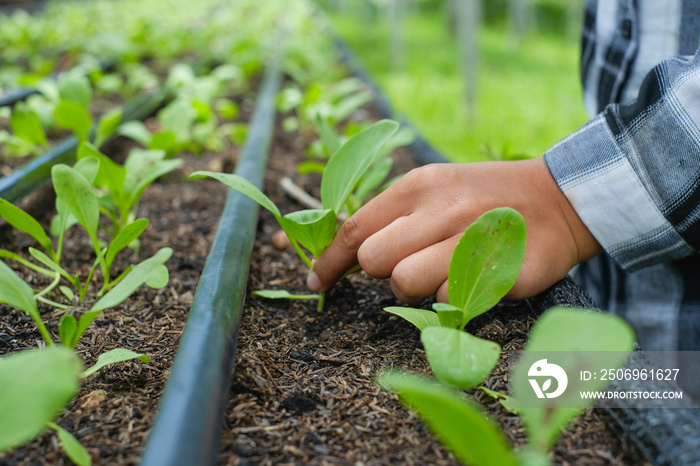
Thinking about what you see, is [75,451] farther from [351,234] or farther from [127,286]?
[351,234]

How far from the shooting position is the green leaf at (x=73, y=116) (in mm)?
1194

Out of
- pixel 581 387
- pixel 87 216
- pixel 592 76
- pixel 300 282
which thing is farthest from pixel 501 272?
pixel 592 76

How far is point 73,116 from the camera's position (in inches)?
47.4

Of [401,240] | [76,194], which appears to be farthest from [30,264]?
[401,240]

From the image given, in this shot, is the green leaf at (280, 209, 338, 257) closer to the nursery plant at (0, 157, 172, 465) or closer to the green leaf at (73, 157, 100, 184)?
the nursery plant at (0, 157, 172, 465)

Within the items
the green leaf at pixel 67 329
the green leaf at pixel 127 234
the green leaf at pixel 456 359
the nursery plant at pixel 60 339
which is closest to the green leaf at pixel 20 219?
the nursery plant at pixel 60 339

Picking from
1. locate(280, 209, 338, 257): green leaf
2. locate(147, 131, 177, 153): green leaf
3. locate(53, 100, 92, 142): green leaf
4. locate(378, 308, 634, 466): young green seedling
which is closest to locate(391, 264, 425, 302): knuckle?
locate(280, 209, 338, 257): green leaf

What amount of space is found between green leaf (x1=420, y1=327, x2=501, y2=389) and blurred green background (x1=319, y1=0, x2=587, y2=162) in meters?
0.56

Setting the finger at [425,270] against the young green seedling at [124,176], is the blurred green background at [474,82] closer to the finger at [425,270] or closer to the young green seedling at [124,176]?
the finger at [425,270]

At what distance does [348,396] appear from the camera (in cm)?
62

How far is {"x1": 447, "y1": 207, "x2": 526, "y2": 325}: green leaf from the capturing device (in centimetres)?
59

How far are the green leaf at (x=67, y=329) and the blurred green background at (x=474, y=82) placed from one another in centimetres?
75

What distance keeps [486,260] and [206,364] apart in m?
0.32

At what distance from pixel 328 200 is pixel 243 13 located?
218 inches
